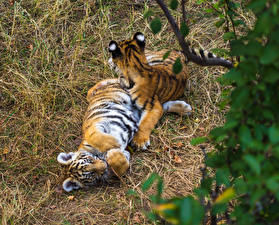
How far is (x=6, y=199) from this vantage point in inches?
155

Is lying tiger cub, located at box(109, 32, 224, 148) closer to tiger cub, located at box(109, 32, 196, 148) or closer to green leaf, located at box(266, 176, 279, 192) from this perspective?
tiger cub, located at box(109, 32, 196, 148)

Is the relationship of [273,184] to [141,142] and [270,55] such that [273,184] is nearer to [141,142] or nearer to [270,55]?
[270,55]

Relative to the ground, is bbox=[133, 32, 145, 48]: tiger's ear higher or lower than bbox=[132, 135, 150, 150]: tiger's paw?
higher

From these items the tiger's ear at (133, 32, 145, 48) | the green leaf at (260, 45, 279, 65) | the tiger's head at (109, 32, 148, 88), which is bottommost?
the tiger's head at (109, 32, 148, 88)

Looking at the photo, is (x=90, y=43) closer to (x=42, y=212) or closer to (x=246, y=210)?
(x=42, y=212)

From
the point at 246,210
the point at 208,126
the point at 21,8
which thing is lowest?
the point at 208,126

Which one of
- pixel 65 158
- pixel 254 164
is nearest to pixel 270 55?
pixel 254 164

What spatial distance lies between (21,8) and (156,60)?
235 cm

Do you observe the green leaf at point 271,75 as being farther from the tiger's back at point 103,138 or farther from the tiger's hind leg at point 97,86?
the tiger's hind leg at point 97,86

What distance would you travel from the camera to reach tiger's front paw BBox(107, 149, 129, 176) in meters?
4.01

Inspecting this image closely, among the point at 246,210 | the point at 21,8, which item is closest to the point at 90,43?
the point at 21,8

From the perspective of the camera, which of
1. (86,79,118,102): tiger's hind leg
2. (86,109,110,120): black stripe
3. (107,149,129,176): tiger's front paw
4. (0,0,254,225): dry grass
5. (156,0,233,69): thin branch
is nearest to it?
(156,0,233,69): thin branch

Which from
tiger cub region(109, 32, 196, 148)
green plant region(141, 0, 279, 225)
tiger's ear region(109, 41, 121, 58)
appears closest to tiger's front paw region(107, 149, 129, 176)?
tiger cub region(109, 32, 196, 148)

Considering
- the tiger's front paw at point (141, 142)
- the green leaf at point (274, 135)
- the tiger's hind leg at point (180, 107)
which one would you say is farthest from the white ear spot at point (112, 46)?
the green leaf at point (274, 135)
